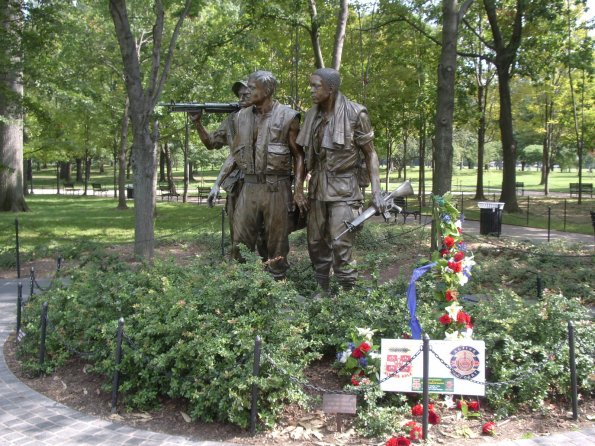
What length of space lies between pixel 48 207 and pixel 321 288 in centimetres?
2222

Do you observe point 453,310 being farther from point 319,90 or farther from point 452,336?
point 319,90

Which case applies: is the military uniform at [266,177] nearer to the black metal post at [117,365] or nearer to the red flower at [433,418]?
the black metal post at [117,365]

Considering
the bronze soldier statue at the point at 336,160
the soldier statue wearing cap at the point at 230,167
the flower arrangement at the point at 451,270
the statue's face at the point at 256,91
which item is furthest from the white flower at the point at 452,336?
the statue's face at the point at 256,91

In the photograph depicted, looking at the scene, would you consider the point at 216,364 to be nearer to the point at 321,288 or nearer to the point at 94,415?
the point at 94,415

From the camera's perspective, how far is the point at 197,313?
5.29m

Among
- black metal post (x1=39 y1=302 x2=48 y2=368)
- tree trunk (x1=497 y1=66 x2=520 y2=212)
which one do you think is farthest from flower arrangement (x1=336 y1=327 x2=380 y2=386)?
tree trunk (x1=497 y1=66 x2=520 y2=212)

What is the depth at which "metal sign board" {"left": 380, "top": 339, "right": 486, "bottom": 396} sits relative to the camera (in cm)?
468

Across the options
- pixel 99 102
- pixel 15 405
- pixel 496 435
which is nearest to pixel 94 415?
pixel 15 405

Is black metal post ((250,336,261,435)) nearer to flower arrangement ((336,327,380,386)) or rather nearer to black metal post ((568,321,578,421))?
flower arrangement ((336,327,380,386))

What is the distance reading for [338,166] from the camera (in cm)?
630

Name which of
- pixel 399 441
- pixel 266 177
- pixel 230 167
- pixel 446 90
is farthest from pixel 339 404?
pixel 446 90

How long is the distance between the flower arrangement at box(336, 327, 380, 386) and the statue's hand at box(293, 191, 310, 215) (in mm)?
1820

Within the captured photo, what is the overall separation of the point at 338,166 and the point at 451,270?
6.10ft

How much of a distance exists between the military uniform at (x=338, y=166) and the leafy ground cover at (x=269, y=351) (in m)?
0.53
